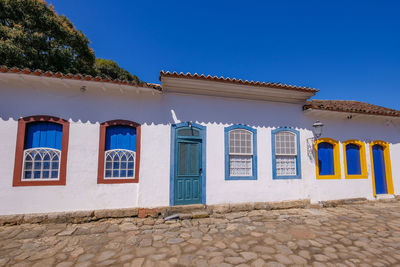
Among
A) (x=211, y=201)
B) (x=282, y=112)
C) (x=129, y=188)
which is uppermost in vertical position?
(x=282, y=112)

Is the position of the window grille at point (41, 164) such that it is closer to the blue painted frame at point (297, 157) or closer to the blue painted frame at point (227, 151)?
the blue painted frame at point (227, 151)

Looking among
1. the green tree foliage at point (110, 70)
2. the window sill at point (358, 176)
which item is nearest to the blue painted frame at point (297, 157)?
the window sill at point (358, 176)

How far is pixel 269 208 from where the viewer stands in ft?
19.7

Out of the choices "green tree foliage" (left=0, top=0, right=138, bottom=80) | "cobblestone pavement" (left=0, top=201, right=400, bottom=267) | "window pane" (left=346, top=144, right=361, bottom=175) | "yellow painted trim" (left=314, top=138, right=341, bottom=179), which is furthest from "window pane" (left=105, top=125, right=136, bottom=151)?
"window pane" (left=346, top=144, right=361, bottom=175)

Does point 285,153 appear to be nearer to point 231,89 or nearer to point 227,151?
point 227,151

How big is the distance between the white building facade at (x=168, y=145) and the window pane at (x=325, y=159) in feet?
0.12

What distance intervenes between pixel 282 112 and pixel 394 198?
6131 mm

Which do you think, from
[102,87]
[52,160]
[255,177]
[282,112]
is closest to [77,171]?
[52,160]

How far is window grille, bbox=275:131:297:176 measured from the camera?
646 cm

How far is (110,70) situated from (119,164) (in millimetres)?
11221

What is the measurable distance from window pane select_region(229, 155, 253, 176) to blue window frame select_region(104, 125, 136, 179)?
3062 mm

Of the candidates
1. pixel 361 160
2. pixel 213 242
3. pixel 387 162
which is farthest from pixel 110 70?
pixel 387 162

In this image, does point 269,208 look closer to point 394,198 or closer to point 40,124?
point 394,198

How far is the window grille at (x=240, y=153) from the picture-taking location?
6098 mm
